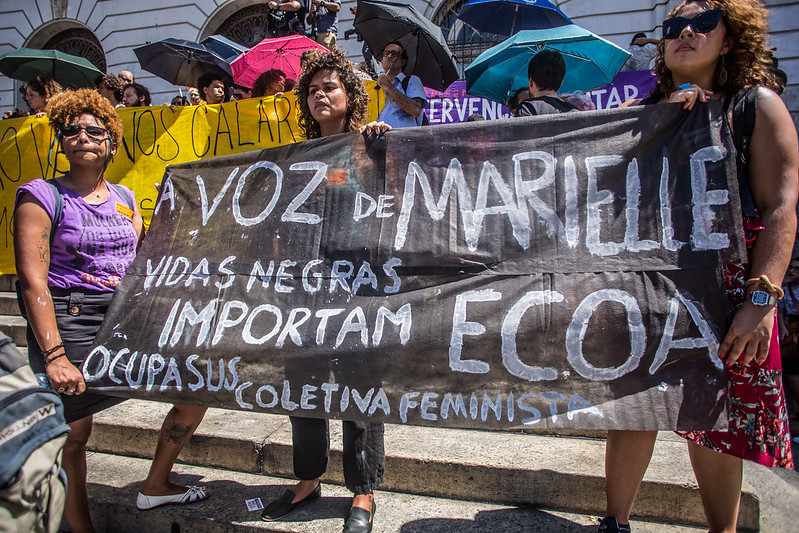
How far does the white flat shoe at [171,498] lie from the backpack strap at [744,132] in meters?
2.76

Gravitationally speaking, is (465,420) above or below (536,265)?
below

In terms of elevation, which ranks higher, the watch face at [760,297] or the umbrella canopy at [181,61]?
the umbrella canopy at [181,61]

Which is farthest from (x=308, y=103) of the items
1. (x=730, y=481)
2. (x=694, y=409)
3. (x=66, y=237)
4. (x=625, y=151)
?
(x=730, y=481)

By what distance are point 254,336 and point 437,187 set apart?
1018 millimetres

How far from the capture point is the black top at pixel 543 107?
10.5 ft

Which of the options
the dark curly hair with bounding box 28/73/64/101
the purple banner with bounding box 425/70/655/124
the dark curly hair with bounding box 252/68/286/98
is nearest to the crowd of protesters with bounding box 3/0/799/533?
the purple banner with bounding box 425/70/655/124

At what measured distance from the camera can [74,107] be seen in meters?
2.57

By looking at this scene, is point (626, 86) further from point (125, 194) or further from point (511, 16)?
point (125, 194)

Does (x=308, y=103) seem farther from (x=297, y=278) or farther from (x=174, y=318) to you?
(x=174, y=318)

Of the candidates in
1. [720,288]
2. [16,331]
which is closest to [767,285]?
[720,288]

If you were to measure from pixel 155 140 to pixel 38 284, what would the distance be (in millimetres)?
3685

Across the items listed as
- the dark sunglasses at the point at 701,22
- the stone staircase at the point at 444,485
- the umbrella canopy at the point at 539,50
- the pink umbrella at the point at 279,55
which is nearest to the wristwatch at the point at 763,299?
the dark sunglasses at the point at 701,22

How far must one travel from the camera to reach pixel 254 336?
7.69 feet

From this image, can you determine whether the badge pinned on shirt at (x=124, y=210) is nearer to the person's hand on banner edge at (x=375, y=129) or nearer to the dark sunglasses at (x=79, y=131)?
the dark sunglasses at (x=79, y=131)
